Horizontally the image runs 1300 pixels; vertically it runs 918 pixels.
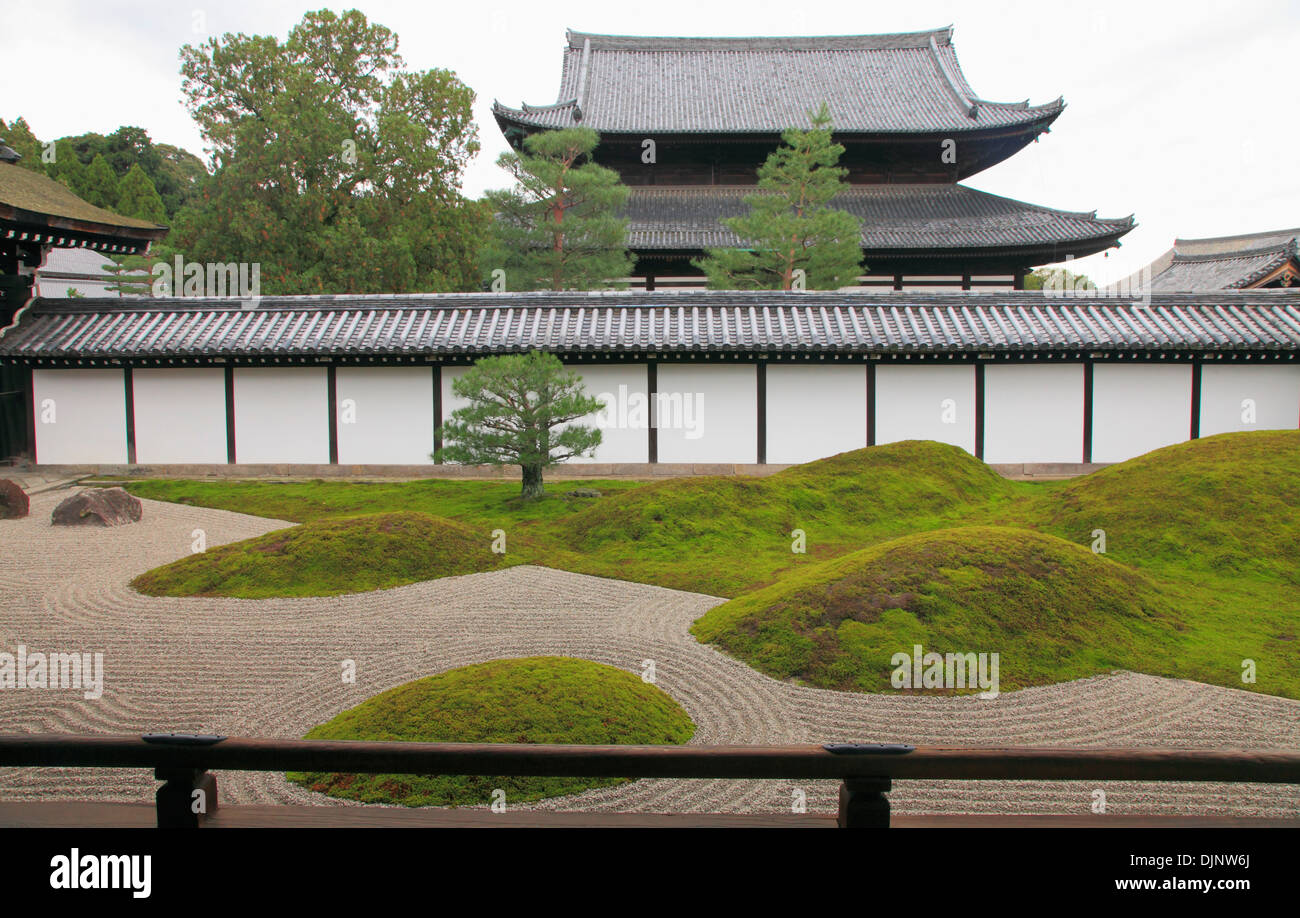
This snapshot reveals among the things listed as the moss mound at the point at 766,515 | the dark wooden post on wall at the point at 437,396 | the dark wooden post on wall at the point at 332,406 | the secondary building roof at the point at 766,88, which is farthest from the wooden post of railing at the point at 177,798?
the secondary building roof at the point at 766,88

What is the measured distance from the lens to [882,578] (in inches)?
330

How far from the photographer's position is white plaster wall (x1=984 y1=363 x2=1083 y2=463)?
1734 cm

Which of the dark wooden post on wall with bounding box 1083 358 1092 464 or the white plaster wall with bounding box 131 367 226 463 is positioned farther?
the white plaster wall with bounding box 131 367 226 463

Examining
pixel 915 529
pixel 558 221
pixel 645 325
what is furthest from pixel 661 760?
pixel 558 221

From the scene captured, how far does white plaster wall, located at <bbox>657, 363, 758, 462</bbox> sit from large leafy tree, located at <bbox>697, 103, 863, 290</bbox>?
5.10 m

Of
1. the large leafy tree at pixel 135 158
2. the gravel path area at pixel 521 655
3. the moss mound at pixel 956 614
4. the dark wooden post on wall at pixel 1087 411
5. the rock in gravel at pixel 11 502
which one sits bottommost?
the gravel path area at pixel 521 655

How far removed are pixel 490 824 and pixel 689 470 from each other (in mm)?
13964

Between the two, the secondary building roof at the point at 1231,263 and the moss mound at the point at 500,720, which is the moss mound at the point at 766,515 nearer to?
the moss mound at the point at 500,720

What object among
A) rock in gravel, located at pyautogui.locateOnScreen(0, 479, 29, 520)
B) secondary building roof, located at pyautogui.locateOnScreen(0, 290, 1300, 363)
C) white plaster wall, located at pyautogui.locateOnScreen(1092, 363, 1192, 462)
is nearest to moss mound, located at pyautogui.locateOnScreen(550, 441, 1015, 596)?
secondary building roof, located at pyautogui.locateOnScreen(0, 290, 1300, 363)

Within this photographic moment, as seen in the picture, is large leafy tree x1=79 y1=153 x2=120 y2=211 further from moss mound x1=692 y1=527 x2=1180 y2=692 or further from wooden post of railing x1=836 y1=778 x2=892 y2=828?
wooden post of railing x1=836 y1=778 x2=892 y2=828

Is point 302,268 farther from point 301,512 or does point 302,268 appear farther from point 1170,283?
point 1170,283

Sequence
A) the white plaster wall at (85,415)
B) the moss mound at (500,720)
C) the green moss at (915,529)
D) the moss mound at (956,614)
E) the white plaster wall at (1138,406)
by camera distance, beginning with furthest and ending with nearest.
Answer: the white plaster wall at (85,415) < the white plaster wall at (1138,406) < the green moss at (915,529) < the moss mound at (956,614) < the moss mound at (500,720)

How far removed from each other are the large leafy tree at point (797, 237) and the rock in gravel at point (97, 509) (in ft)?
44.7

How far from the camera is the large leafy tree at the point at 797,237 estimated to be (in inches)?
827
